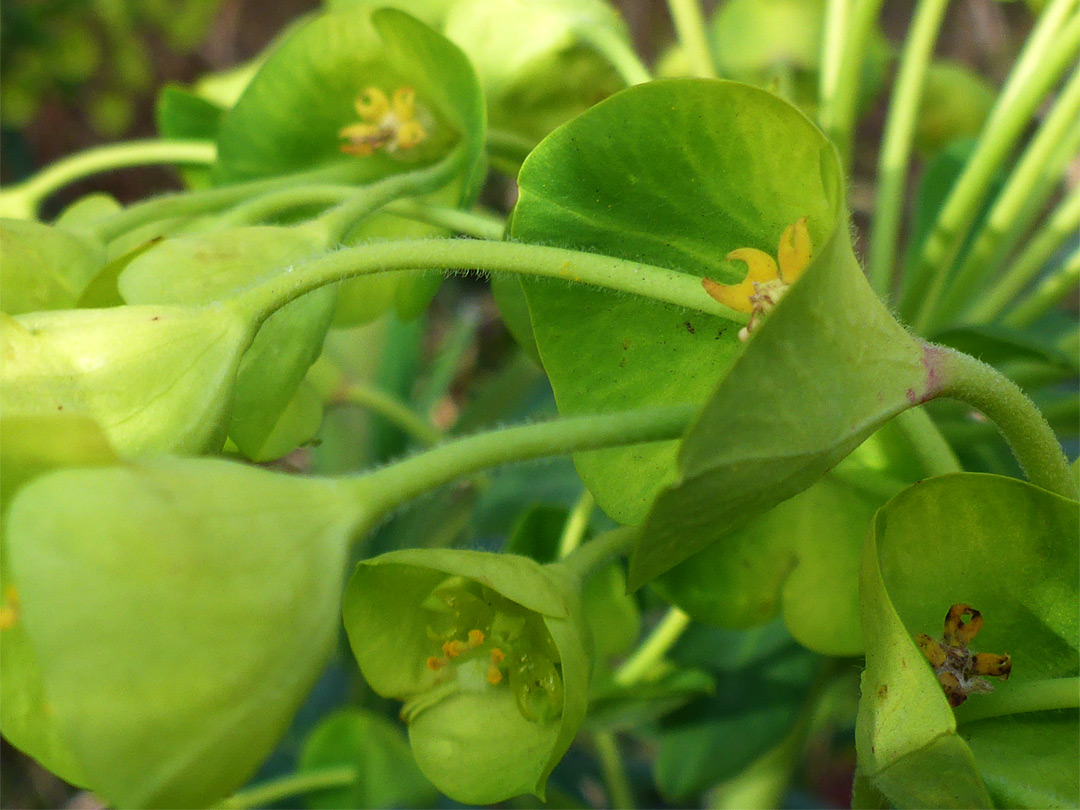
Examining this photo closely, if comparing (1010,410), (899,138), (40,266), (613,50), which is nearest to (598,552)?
(1010,410)

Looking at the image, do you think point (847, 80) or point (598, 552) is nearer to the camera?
point (598, 552)

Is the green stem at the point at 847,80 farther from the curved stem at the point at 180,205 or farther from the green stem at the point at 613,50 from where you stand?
the curved stem at the point at 180,205

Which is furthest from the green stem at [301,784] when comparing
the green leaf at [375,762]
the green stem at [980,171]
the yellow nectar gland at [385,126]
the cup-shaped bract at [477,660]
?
the green stem at [980,171]

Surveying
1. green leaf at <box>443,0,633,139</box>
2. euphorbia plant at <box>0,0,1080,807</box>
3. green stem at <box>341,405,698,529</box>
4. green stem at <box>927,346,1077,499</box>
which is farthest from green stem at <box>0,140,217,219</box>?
green stem at <box>927,346,1077,499</box>

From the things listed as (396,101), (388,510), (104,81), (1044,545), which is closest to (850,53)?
(396,101)

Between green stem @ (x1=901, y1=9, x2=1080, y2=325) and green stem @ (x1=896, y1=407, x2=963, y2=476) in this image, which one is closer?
green stem @ (x1=896, y1=407, x2=963, y2=476)

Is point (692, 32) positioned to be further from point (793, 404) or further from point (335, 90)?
point (793, 404)

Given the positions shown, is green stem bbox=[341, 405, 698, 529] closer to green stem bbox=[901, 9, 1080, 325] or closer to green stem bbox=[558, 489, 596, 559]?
green stem bbox=[558, 489, 596, 559]
